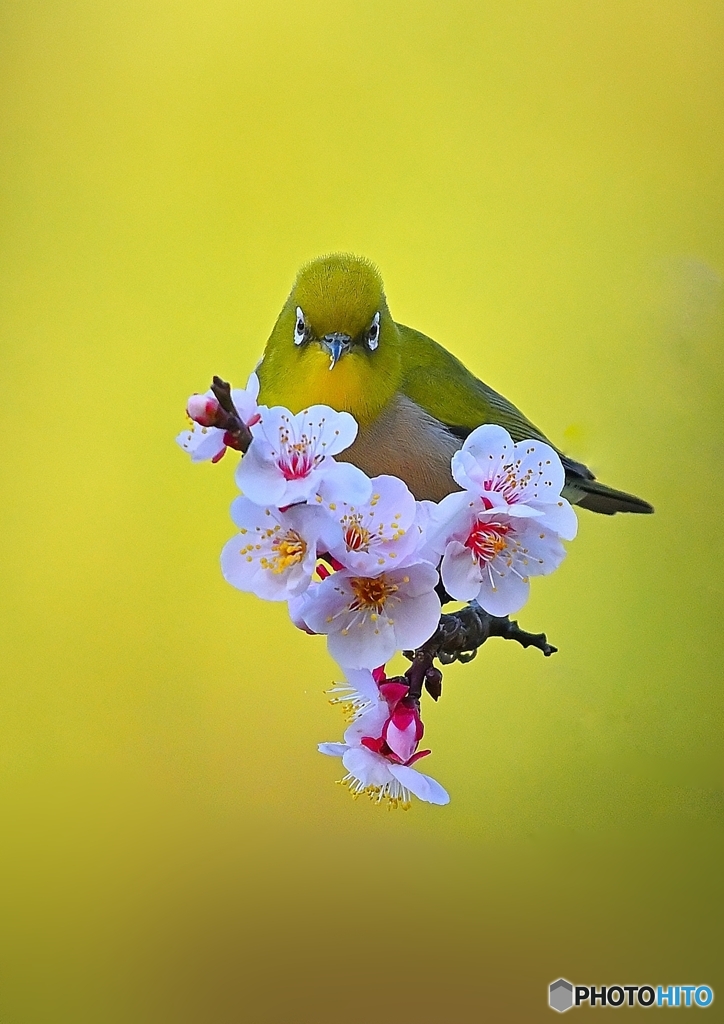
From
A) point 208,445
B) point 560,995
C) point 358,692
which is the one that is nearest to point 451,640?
point 358,692

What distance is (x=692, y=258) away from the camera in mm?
1792

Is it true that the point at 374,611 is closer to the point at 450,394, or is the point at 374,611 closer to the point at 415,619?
the point at 415,619

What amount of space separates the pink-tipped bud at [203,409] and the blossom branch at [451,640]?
321 mm

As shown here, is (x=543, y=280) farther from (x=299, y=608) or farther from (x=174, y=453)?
(x=299, y=608)

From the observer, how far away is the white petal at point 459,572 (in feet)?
2.46

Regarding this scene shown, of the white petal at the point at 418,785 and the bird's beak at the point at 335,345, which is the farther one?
the bird's beak at the point at 335,345

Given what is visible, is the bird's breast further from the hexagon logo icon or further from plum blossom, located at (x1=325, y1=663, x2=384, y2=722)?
the hexagon logo icon

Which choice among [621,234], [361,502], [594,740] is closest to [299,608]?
[361,502]

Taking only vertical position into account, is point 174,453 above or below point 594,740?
above

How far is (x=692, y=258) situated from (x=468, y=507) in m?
1.28

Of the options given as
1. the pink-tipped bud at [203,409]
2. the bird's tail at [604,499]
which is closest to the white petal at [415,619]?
the pink-tipped bud at [203,409]

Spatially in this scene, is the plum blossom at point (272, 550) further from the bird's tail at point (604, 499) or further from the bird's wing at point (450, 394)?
the bird's tail at point (604, 499)

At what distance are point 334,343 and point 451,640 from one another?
14.9 inches

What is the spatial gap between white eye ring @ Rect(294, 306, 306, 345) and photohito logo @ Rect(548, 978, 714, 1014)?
1215 millimetres
